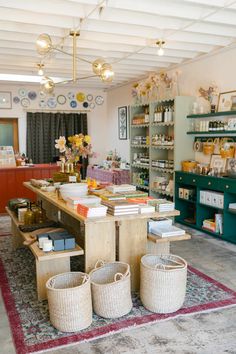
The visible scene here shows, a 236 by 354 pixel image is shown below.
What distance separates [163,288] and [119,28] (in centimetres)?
315

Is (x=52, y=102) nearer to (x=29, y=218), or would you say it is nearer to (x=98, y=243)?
(x=29, y=218)

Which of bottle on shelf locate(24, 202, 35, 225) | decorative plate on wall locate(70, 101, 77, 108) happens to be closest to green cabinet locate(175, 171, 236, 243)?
bottle on shelf locate(24, 202, 35, 225)

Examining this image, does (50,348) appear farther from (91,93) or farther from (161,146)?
(91,93)

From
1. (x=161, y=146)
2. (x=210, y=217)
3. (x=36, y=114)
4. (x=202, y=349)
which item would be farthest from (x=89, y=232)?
(x=36, y=114)

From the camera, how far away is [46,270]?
10.2ft

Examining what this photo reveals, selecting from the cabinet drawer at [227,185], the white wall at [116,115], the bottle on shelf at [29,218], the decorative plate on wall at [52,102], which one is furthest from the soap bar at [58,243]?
the decorative plate on wall at [52,102]

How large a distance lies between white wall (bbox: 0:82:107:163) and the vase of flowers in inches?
166

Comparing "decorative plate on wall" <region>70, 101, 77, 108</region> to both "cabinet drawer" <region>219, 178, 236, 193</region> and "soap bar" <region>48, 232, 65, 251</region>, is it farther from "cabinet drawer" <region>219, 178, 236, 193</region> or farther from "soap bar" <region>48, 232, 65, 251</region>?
"soap bar" <region>48, 232, 65, 251</region>

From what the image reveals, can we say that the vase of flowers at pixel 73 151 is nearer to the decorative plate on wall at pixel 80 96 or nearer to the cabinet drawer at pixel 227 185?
the cabinet drawer at pixel 227 185

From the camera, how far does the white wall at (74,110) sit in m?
8.14

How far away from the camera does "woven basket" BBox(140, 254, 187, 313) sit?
2748mm

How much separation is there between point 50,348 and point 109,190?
5.77 ft

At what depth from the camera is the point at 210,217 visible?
5.41 metres

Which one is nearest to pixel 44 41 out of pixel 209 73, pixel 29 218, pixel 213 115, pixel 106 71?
pixel 106 71
